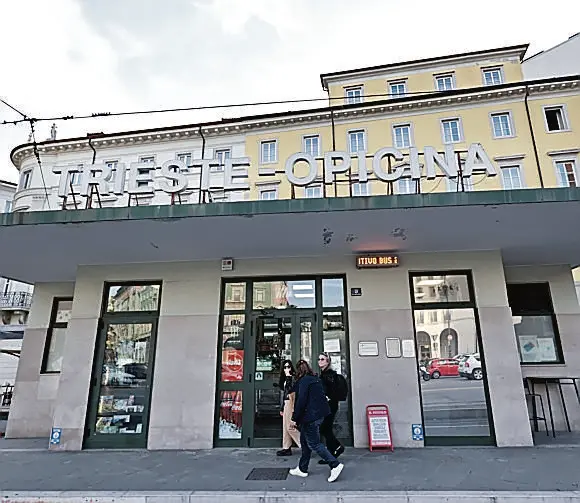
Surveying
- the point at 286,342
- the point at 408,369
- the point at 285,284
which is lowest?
the point at 408,369

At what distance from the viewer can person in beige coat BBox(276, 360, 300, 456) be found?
643cm

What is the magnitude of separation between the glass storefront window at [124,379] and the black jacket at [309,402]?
3621 millimetres

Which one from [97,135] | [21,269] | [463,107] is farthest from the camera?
[97,135]

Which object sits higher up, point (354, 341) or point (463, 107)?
point (463, 107)

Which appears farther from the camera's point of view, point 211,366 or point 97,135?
point 97,135

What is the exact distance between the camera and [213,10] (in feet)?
33.7

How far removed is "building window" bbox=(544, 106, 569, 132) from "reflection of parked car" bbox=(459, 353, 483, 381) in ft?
63.8

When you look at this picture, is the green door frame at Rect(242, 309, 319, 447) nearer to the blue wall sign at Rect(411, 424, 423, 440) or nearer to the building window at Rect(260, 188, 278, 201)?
the blue wall sign at Rect(411, 424, 423, 440)

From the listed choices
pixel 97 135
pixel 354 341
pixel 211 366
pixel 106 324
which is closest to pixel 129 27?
pixel 106 324

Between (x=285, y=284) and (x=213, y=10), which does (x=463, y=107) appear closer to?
(x=213, y=10)

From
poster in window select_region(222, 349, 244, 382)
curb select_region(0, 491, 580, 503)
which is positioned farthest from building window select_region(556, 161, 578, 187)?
curb select_region(0, 491, 580, 503)

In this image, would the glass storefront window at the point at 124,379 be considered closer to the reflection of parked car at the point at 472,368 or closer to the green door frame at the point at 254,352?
the green door frame at the point at 254,352

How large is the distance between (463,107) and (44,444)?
23.1 metres

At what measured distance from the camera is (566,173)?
2052 cm
